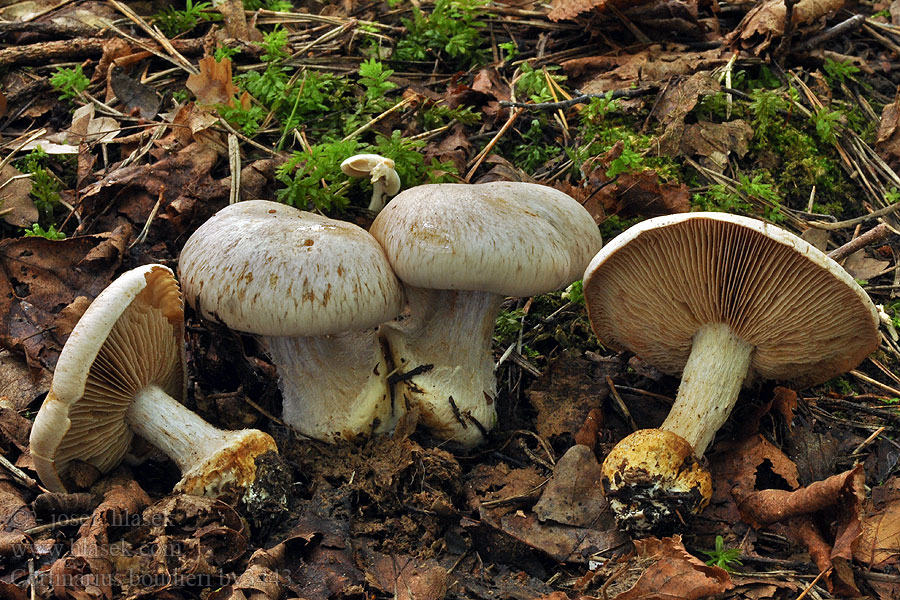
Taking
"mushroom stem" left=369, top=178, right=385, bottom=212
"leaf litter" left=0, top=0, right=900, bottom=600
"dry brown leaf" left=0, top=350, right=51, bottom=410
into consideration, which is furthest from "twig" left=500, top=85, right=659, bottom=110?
"dry brown leaf" left=0, top=350, right=51, bottom=410

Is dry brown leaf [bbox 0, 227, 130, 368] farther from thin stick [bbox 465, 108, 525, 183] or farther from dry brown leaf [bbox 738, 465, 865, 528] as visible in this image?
dry brown leaf [bbox 738, 465, 865, 528]

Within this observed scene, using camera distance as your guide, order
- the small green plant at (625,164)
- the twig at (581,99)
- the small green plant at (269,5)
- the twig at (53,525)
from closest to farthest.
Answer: the twig at (53,525)
the small green plant at (625,164)
the twig at (581,99)
the small green plant at (269,5)

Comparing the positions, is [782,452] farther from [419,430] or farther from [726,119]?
[726,119]

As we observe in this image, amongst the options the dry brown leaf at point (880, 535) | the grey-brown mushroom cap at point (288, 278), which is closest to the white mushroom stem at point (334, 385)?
the grey-brown mushroom cap at point (288, 278)

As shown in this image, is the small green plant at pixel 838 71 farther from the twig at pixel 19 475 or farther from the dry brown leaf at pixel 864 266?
the twig at pixel 19 475

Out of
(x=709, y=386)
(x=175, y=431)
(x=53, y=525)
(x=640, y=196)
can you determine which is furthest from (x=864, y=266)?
(x=53, y=525)

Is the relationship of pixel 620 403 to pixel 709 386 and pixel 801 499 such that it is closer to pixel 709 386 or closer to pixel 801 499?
pixel 709 386

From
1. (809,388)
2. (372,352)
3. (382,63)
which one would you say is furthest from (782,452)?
(382,63)
